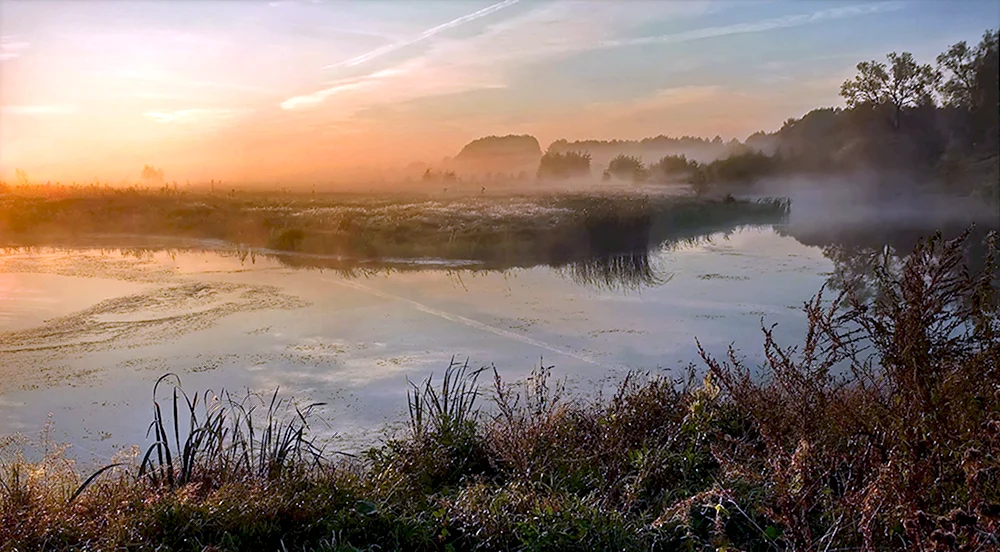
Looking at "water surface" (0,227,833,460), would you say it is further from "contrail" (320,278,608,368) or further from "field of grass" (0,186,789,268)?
"field of grass" (0,186,789,268)

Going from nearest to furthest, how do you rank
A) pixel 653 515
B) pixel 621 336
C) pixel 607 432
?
pixel 653 515, pixel 607 432, pixel 621 336

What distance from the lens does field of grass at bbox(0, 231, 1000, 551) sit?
7.40 ft

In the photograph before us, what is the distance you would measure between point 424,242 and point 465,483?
1062cm

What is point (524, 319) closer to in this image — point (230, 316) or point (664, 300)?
point (664, 300)

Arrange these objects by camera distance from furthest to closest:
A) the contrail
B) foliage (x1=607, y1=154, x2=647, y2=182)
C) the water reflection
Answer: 1. foliage (x1=607, y1=154, x2=647, y2=182)
2. the water reflection
3. the contrail

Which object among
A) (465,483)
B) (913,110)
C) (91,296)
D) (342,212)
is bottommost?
(465,483)

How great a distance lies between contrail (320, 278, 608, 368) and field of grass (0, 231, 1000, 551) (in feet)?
8.40

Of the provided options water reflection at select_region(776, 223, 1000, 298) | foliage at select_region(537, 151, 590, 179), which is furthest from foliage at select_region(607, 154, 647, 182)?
water reflection at select_region(776, 223, 1000, 298)

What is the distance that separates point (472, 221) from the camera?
1554 centimetres

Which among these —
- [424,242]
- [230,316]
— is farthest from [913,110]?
[230,316]

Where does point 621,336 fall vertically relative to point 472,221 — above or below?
below

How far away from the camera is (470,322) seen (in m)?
8.28

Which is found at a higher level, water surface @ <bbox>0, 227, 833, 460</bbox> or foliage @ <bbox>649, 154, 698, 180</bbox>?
foliage @ <bbox>649, 154, 698, 180</bbox>

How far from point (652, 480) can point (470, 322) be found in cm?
481
